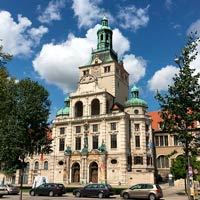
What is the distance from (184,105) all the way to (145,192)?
43.3 feet

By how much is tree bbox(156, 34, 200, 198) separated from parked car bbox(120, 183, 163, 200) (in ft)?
31.2

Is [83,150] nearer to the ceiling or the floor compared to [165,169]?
nearer to the ceiling

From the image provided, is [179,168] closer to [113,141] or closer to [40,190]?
[40,190]

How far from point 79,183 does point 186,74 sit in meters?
39.4

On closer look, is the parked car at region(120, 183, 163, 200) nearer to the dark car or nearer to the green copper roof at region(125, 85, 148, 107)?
the dark car

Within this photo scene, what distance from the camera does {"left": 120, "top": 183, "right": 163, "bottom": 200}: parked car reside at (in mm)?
29906

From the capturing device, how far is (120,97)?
67.1m

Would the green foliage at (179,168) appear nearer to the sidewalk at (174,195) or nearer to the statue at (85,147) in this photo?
the sidewalk at (174,195)

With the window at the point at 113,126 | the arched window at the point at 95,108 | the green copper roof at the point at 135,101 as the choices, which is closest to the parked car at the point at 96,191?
Result: the window at the point at 113,126

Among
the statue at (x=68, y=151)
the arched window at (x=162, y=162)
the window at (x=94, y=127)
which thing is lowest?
the arched window at (x=162, y=162)

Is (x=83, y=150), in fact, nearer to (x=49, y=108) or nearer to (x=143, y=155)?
(x=143, y=155)

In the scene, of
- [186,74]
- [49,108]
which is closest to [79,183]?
[49,108]

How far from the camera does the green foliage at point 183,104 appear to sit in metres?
20.8

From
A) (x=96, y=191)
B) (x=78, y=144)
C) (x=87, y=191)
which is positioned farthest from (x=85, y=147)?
(x=96, y=191)
